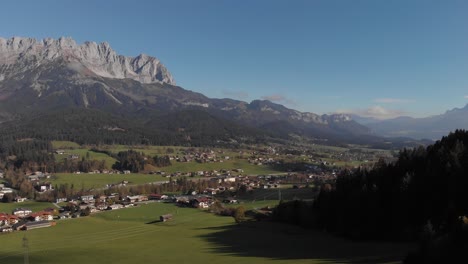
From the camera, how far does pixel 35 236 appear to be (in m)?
50.2

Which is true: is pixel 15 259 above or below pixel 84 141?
below

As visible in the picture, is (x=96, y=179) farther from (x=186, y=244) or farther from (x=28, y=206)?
(x=186, y=244)

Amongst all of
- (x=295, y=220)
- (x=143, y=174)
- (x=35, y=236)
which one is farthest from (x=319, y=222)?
(x=143, y=174)

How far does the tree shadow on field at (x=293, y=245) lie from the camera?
28898 mm

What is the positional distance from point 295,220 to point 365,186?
12092mm

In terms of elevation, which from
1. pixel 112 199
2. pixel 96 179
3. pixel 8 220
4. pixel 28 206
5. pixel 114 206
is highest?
pixel 96 179

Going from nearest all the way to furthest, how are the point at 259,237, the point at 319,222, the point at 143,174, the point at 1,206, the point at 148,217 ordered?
the point at 259,237, the point at 319,222, the point at 148,217, the point at 1,206, the point at 143,174

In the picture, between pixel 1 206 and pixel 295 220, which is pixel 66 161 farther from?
pixel 295 220

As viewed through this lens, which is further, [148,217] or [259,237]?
[148,217]

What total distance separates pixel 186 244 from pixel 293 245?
10651 millimetres

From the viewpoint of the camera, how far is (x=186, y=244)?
40.3m

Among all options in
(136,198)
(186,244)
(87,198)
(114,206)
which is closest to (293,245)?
(186,244)

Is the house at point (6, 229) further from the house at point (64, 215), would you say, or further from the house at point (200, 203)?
the house at point (200, 203)

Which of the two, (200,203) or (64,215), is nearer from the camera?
(64,215)
